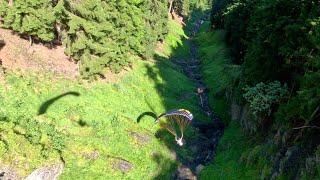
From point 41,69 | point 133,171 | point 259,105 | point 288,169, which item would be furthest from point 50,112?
point 288,169

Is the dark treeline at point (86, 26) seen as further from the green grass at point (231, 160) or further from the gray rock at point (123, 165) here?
the green grass at point (231, 160)

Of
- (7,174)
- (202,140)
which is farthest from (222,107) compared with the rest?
(7,174)

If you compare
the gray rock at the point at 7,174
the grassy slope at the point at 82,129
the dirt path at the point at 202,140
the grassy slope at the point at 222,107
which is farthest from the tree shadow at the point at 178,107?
the gray rock at the point at 7,174

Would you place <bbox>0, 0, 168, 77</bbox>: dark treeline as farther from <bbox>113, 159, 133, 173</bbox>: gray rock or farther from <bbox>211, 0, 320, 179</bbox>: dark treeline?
<bbox>211, 0, 320, 179</bbox>: dark treeline

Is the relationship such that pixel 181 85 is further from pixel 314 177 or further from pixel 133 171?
pixel 314 177

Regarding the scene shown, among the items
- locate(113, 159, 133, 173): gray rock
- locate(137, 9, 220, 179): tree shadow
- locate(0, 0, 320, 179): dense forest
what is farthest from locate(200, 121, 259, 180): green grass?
locate(113, 159, 133, 173): gray rock
